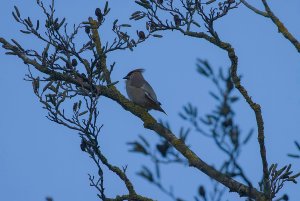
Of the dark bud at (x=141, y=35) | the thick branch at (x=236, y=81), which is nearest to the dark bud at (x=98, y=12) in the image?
the dark bud at (x=141, y=35)

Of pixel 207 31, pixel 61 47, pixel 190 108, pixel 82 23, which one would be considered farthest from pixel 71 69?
pixel 190 108

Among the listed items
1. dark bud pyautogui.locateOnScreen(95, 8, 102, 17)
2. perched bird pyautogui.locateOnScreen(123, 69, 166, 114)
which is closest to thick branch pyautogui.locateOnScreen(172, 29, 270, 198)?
dark bud pyautogui.locateOnScreen(95, 8, 102, 17)

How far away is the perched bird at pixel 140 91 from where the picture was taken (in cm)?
823

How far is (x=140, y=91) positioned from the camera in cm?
842

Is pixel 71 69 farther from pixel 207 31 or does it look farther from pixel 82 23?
pixel 207 31

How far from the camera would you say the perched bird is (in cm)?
823

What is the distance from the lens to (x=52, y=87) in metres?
5.88

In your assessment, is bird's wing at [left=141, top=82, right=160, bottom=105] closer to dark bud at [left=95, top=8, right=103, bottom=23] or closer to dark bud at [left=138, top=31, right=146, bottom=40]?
dark bud at [left=138, top=31, right=146, bottom=40]

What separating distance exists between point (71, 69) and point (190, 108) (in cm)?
300

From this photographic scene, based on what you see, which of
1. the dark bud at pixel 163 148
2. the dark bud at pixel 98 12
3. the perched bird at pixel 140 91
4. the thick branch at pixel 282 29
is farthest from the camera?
the perched bird at pixel 140 91

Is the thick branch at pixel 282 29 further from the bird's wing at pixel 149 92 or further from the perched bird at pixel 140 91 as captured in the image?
the bird's wing at pixel 149 92

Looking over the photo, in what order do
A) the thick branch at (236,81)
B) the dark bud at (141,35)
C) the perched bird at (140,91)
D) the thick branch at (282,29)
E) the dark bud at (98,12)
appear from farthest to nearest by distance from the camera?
the perched bird at (140,91), the dark bud at (141,35), the dark bud at (98,12), the thick branch at (236,81), the thick branch at (282,29)

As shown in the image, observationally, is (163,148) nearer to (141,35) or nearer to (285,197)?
(285,197)

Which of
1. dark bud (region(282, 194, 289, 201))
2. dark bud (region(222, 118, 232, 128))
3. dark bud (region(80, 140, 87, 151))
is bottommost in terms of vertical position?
dark bud (region(282, 194, 289, 201))
